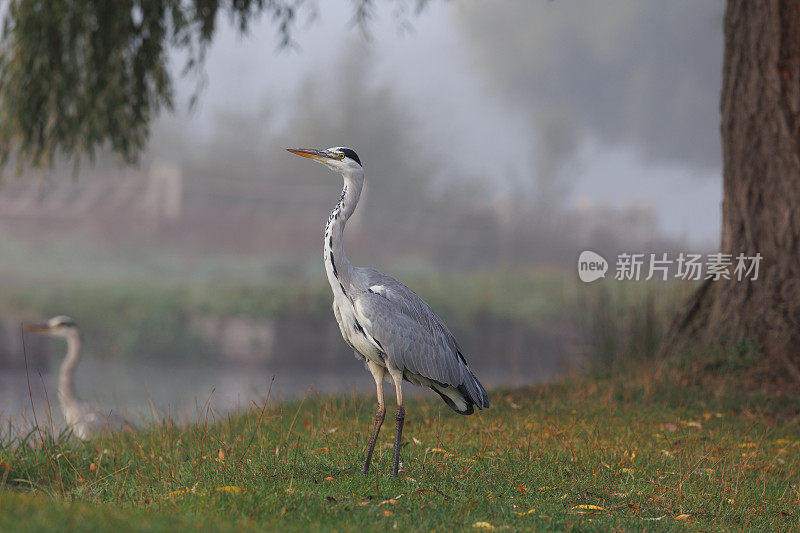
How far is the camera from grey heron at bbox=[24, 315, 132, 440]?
6.98 metres

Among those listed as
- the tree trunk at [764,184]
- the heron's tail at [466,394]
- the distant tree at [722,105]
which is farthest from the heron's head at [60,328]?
the tree trunk at [764,184]

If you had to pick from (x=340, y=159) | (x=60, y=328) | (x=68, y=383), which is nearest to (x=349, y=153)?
(x=340, y=159)

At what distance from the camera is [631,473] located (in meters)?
5.12

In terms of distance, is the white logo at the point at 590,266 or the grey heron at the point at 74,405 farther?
the white logo at the point at 590,266

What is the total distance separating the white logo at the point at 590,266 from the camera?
28.5ft

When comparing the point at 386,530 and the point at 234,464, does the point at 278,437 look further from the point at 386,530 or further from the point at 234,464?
the point at 386,530

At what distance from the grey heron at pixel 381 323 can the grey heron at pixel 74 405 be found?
280cm

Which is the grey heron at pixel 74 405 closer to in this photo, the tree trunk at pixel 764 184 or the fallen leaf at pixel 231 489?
the fallen leaf at pixel 231 489

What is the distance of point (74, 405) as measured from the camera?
27.9 ft

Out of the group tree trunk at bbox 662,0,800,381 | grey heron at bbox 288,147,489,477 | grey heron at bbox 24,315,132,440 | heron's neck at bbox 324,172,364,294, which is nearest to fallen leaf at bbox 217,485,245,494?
grey heron at bbox 288,147,489,477

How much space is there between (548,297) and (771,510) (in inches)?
982

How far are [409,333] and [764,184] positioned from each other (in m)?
5.11

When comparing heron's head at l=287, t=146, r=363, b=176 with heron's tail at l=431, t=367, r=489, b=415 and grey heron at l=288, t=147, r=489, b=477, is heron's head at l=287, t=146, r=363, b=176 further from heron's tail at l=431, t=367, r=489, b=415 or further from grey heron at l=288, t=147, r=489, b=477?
heron's tail at l=431, t=367, r=489, b=415

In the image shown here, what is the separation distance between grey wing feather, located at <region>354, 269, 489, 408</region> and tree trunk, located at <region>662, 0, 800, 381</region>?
14.3 feet
